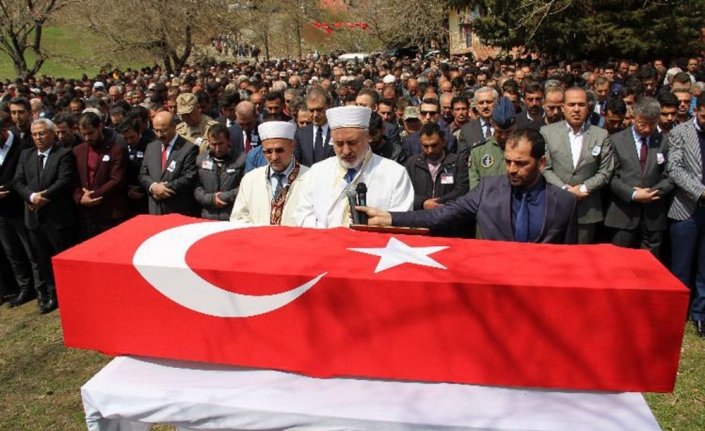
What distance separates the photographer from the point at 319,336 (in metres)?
2.48

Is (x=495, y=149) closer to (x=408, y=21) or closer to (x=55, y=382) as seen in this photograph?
(x=55, y=382)

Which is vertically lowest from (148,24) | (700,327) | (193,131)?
(700,327)

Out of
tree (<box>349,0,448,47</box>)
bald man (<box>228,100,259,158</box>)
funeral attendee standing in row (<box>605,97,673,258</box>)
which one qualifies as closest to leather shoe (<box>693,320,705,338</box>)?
funeral attendee standing in row (<box>605,97,673,258</box>)

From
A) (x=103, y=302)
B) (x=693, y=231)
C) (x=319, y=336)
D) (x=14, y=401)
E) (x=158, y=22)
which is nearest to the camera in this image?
(x=319, y=336)

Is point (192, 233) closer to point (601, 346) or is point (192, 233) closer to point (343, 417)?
point (343, 417)

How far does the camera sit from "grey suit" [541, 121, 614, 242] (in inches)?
187

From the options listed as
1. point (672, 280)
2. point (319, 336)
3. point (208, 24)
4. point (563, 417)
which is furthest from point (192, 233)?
point (208, 24)

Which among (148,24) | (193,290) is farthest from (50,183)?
(148,24)

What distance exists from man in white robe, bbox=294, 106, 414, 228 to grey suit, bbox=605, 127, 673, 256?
88.0 inches

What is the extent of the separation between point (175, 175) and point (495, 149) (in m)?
2.94

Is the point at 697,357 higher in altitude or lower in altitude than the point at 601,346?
lower

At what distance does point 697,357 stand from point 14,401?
499 centimetres

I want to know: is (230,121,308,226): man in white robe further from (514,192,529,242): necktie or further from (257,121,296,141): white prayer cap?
(514,192,529,242): necktie

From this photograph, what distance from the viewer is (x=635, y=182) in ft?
15.9
